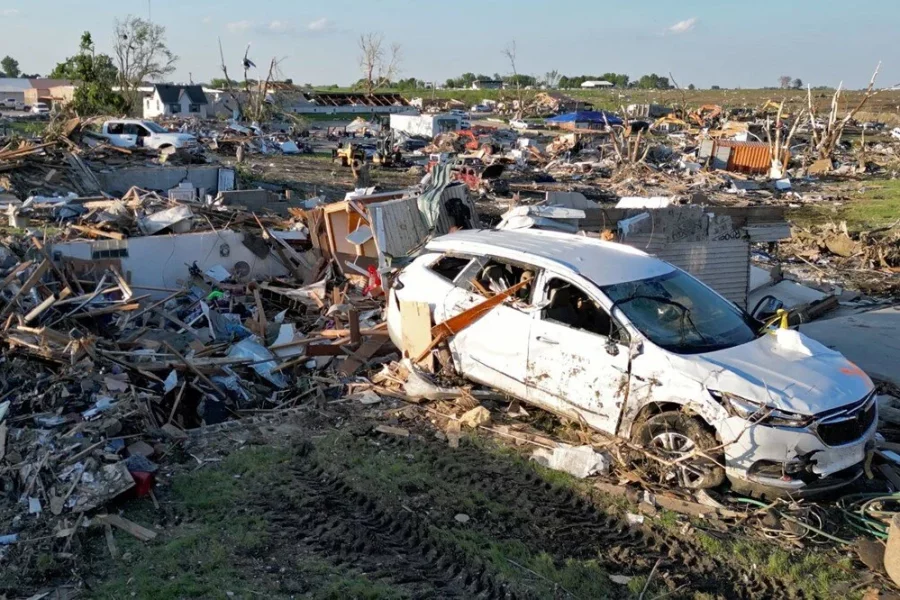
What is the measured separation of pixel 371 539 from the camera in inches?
205

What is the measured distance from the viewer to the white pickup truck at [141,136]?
29125mm

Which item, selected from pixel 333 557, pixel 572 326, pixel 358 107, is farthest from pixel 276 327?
pixel 358 107

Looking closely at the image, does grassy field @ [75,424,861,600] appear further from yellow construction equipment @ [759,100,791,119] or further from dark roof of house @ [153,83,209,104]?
dark roof of house @ [153,83,209,104]

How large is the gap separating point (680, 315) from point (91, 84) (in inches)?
1802

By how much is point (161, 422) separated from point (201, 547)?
2593 millimetres

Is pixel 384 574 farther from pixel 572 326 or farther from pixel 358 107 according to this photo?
pixel 358 107

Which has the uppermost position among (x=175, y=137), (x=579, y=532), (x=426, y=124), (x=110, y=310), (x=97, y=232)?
(x=175, y=137)

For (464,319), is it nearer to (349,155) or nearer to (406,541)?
(406,541)

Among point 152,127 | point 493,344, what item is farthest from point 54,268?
point 152,127

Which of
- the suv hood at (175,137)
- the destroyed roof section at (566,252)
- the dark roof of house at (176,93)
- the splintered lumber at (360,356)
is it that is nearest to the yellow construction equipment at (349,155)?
the suv hood at (175,137)

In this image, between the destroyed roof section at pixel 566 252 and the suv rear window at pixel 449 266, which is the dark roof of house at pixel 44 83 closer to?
the suv rear window at pixel 449 266

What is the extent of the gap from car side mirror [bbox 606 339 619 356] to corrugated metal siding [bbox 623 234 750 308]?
13.2ft

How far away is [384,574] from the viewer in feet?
15.6

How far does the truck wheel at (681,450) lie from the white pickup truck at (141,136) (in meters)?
26.0
